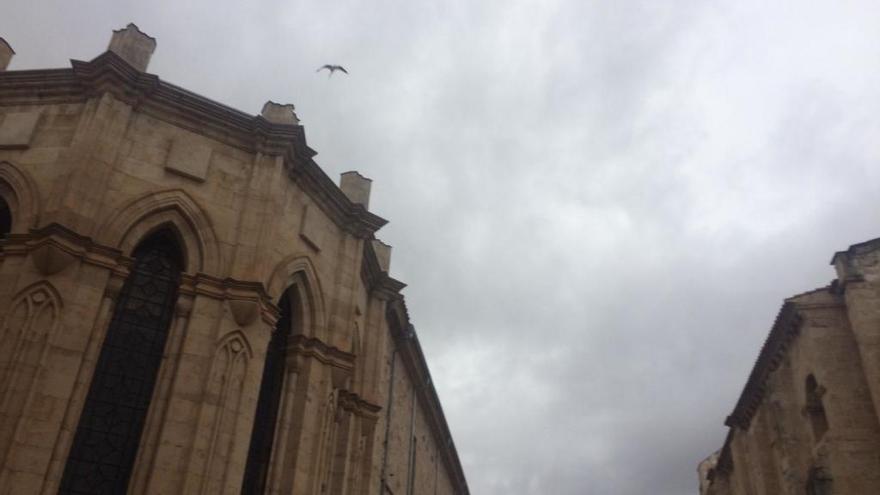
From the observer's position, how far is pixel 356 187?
50.3 feet

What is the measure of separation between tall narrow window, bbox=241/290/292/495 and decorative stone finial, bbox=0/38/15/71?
6758mm

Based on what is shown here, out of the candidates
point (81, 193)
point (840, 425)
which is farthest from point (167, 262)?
point (840, 425)

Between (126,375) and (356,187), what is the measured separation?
6.54 m

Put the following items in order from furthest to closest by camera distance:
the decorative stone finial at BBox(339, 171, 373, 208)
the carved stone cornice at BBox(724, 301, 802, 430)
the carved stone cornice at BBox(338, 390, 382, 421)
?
1. the carved stone cornice at BBox(724, 301, 802, 430)
2. the decorative stone finial at BBox(339, 171, 373, 208)
3. the carved stone cornice at BBox(338, 390, 382, 421)

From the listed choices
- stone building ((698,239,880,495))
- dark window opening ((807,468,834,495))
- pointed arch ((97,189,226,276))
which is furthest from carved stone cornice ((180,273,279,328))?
dark window opening ((807,468,834,495))

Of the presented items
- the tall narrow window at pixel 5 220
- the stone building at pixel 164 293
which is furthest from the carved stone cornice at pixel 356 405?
the tall narrow window at pixel 5 220

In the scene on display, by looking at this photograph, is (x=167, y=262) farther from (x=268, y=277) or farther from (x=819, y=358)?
(x=819, y=358)

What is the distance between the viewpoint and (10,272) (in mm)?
9852

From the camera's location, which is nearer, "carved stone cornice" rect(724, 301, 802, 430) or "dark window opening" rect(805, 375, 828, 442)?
"dark window opening" rect(805, 375, 828, 442)

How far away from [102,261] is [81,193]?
1081mm

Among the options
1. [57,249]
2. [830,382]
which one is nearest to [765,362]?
[830,382]

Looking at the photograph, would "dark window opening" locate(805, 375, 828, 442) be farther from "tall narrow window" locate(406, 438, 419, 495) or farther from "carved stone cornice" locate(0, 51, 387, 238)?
"carved stone cornice" locate(0, 51, 387, 238)

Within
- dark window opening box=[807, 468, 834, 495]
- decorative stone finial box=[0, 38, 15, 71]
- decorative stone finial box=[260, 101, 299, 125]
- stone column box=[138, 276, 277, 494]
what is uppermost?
decorative stone finial box=[0, 38, 15, 71]

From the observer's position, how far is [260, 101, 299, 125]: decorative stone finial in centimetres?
1280
